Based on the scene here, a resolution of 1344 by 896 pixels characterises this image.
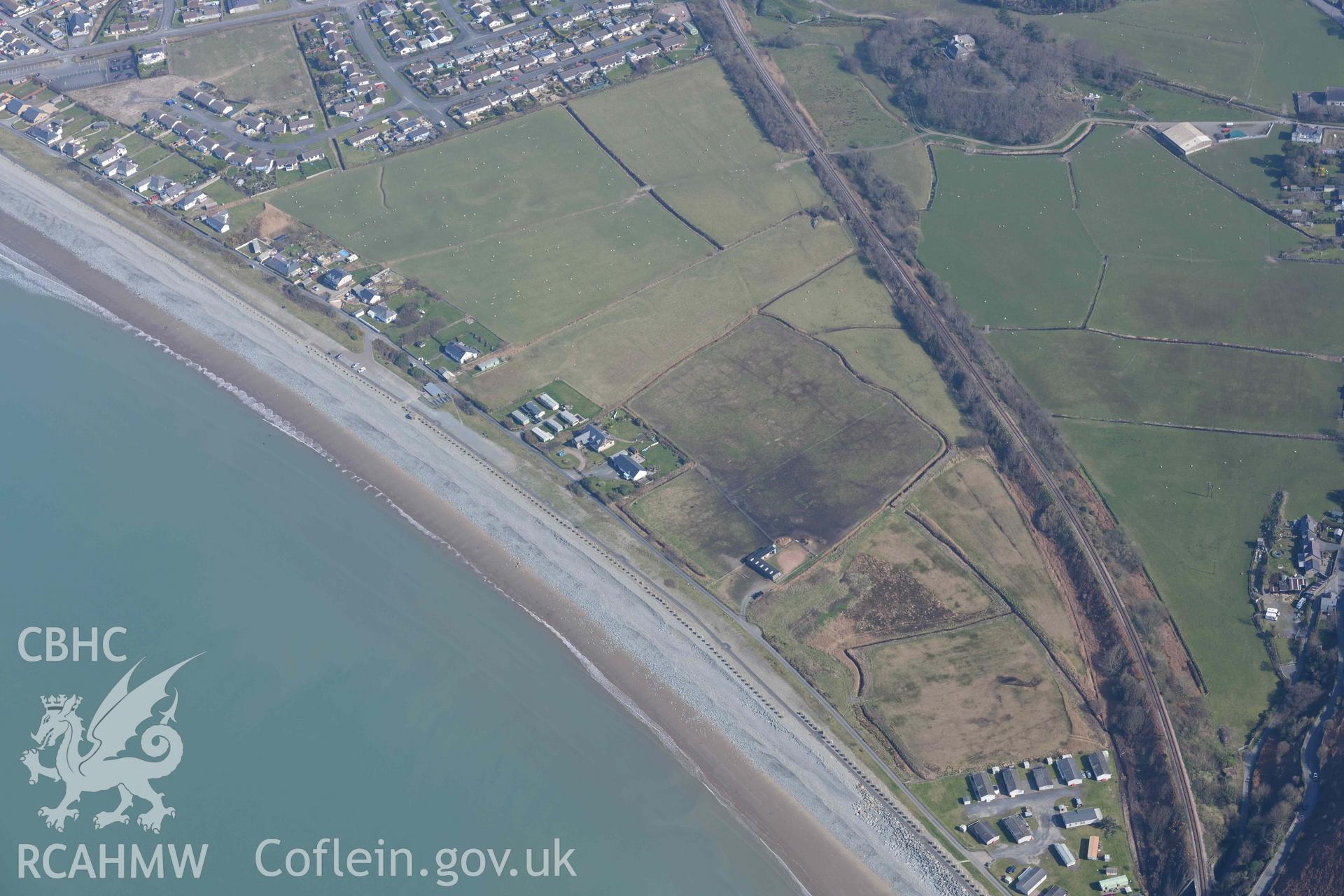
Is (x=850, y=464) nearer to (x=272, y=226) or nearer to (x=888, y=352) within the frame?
(x=888, y=352)

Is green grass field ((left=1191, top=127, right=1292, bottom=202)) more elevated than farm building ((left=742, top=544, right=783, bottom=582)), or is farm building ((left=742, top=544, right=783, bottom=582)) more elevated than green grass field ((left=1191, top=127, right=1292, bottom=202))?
farm building ((left=742, top=544, right=783, bottom=582))

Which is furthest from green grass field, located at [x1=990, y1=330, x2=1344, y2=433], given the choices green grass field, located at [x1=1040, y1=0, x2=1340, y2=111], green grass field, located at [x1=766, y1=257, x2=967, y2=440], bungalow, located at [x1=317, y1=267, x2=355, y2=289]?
bungalow, located at [x1=317, y1=267, x2=355, y2=289]

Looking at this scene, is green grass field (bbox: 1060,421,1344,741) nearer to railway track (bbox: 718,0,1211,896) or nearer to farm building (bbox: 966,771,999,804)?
railway track (bbox: 718,0,1211,896)

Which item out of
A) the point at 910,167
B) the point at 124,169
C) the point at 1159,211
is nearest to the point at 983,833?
the point at 1159,211

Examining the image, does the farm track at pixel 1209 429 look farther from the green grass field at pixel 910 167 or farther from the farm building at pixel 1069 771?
the farm building at pixel 1069 771

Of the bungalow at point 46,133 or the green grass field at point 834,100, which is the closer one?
the bungalow at point 46,133

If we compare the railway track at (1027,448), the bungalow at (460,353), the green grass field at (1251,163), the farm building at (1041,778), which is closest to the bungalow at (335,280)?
the bungalow at (460,353)
